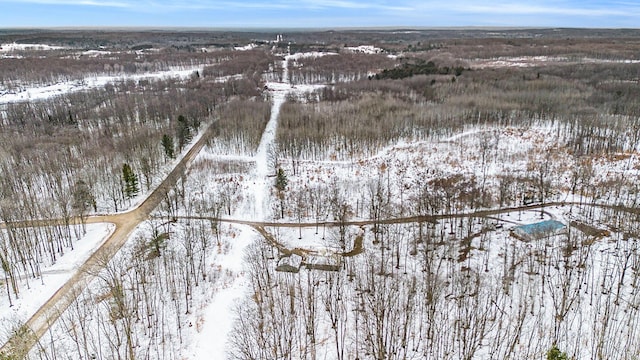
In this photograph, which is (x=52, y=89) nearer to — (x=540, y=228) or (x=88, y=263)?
(x=88, y=263)

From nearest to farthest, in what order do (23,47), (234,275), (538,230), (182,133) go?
1. (234,275)
2. (538,230)
3. (182,133)
4. (23,47)

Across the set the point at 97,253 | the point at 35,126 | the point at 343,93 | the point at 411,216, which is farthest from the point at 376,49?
the point at 97,253

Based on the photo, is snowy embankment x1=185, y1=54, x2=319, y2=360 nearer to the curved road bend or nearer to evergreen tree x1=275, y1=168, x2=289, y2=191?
evergreen tree x1=275, y1=168, x2=289, y2=191

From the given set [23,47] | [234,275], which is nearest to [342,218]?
[234,275]

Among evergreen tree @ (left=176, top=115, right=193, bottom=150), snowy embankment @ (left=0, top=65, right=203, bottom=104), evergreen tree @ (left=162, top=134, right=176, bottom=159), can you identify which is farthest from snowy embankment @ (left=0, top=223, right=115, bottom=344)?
snowy embankment @ (left=0, top=65, right=203, bottom=104)

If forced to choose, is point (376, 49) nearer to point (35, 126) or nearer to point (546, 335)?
point (35, 126)

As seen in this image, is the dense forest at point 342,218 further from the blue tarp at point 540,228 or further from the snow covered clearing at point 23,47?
the snow covered clearing at point 23,47
